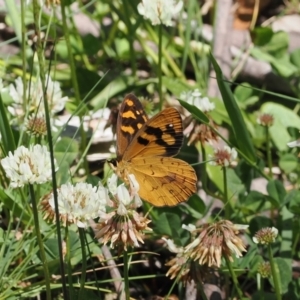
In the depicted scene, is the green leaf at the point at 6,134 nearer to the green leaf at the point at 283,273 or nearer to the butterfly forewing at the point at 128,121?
the butterfly forewing at the point at 128,121

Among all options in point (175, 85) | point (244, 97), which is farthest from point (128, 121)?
point (244, 97)

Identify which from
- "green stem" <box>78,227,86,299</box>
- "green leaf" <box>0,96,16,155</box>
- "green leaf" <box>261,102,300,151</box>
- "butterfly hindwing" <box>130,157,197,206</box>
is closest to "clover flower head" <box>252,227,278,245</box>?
"butterfly hindwing" <box>130,157,197,206</box>

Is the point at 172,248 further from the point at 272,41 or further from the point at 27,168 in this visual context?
the point at 272,41

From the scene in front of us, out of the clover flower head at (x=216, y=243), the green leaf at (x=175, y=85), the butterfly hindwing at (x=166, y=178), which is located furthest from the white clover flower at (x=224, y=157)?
the green leaf at (x=175, y=85)

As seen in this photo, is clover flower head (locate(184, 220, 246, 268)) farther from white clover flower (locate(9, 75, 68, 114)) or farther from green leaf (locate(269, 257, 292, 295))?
white clover flower (locate(9, 75, 68, 114))

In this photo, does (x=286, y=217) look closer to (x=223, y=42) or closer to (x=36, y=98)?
(x=36, y=98)
